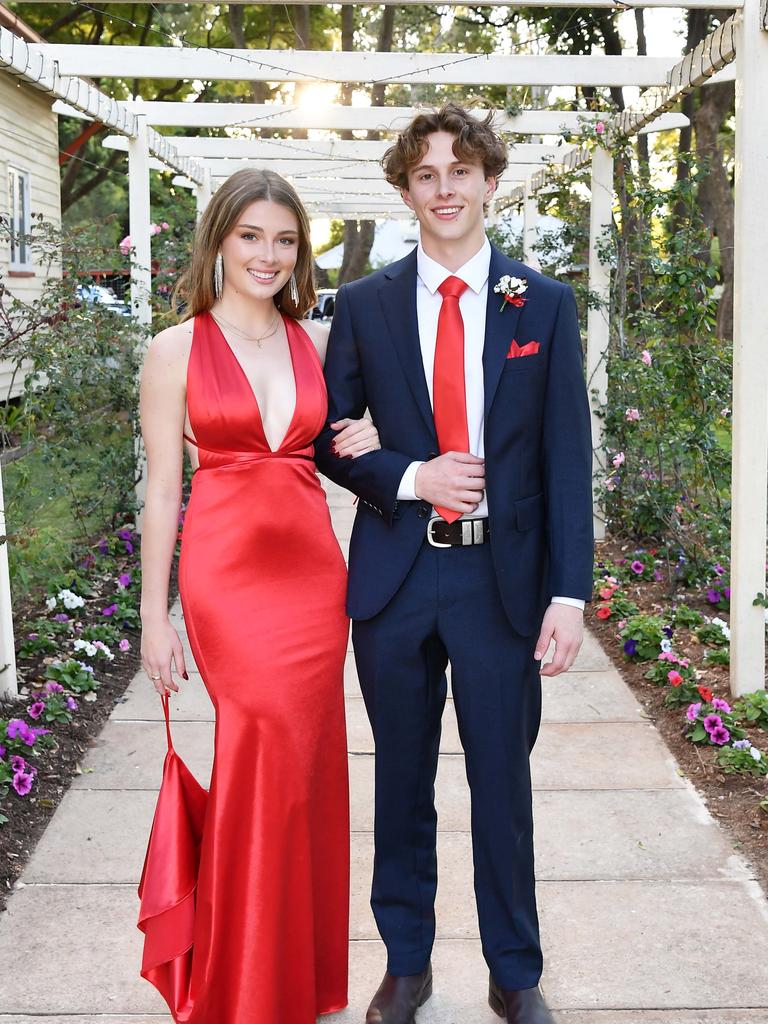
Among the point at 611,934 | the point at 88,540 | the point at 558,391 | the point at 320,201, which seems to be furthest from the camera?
the point at 320,201

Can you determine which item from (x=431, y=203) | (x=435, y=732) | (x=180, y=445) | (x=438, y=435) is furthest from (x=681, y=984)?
(x=431, y=203)

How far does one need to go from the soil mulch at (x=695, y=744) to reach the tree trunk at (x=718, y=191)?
26.5ft

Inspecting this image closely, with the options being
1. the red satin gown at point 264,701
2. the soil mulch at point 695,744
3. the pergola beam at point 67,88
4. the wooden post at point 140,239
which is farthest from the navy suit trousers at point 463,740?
the wooden post at point 140,239

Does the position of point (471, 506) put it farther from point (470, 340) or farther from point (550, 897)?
point (550, 897)

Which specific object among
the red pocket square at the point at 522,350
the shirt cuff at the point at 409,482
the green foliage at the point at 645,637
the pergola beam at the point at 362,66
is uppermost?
the pergola beam at the point at 362,66

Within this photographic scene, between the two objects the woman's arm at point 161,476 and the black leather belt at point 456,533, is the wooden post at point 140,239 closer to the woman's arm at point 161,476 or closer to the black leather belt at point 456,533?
the woman's arm at point 161,476

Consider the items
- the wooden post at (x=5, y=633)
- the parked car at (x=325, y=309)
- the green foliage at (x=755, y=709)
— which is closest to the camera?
the green foliage at (x=755, y=709)

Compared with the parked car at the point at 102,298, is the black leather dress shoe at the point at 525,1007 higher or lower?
lower

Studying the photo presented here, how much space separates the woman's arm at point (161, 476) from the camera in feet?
9.66

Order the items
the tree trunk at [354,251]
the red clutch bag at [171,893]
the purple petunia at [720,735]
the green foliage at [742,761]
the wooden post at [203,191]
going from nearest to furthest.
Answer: the red clutch bag at [171,893] → the green foliage at [742,761] → the purple petunia at [720,735] → the wooden post at [203,191] → the tree trunk at [354,251]

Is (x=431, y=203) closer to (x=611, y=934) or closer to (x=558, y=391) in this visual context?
(x=558, y=391)

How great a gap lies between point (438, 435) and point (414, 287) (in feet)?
1.24

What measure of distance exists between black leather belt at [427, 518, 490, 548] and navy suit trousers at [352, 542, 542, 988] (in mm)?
18

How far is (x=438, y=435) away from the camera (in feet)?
9.39
